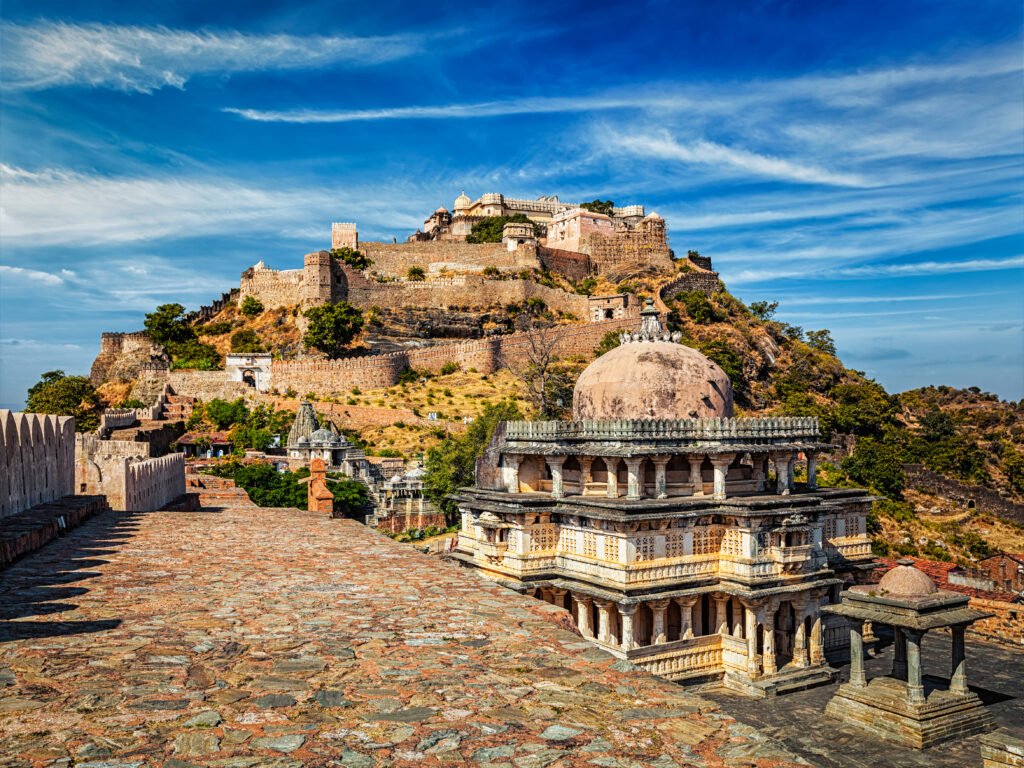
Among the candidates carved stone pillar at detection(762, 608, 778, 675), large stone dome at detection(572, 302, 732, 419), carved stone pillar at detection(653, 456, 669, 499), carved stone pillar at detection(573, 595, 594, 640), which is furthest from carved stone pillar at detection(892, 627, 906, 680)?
large stone dome at detection(572, 302, 732, 419)

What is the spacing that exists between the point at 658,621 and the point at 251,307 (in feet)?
202

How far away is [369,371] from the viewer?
2239 inches

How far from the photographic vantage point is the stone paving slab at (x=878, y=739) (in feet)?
45.4

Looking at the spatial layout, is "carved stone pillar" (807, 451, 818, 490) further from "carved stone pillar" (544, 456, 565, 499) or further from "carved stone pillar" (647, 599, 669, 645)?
"carved stone pillar" (544, 456, 565, 499)

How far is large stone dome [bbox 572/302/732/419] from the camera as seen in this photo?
19500mm

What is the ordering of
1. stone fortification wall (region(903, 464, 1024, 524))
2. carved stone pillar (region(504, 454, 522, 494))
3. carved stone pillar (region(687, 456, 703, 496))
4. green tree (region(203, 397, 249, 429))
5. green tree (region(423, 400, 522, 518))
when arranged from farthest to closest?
green tree (region(203, 397, 249, 429))
stone fortification wall (region(903, 464, 1024, 524))
green tree (region(423, 400, 522, 518))
carved stone pillar (region(504, 454, 522, 494))
carved stone pillar (region(687, 456, 703, 496))

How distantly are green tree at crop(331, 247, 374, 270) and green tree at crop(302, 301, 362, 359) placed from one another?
1036 centimetres

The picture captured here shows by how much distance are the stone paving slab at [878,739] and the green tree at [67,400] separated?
47.8 m

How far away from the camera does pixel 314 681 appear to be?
512 centimetres

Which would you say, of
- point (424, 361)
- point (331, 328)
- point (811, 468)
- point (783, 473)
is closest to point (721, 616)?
point (783, 473)

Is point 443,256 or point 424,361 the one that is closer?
point 424,361

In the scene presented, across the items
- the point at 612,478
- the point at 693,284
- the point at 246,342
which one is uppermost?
the point at 693,284

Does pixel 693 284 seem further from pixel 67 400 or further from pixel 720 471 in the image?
pixel 720 471

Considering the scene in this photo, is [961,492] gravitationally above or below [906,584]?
below
